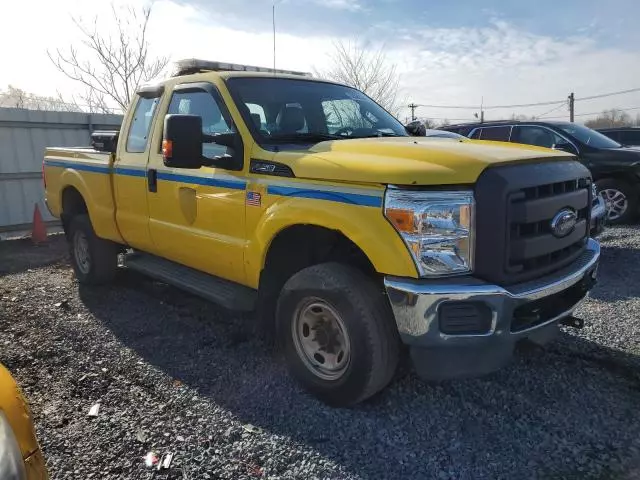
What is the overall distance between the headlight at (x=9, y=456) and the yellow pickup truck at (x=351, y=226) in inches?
65.1

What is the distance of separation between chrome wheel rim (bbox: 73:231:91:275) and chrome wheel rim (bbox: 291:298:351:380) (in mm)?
3389

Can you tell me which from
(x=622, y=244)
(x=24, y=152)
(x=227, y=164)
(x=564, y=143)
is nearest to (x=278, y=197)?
(x=227, y=164)

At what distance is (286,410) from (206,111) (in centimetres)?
223

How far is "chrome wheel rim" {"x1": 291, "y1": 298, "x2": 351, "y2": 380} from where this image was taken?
2979 millimetres

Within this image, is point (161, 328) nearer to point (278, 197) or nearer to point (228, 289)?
point (228, 289)

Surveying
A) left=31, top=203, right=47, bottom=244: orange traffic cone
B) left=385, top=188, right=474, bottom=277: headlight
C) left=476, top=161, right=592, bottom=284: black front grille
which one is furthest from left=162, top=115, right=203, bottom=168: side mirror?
left=31, top=203, right=47, bottom=244: orange traffic cone

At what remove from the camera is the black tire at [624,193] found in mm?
8188

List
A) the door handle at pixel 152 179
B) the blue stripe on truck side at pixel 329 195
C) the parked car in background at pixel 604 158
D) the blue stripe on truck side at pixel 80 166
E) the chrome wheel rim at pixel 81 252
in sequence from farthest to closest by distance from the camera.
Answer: the parked car in background at pixel 604 158 < the chrome wheel rim at pixel 81 252 < the blue stripe on truck side at pixel 80 166 < the door handle at pixel 152 179 < the blue stripe on truck side at pixel 329 195

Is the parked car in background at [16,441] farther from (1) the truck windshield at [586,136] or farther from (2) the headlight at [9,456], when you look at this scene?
(1) the truck windshield at [586,136]

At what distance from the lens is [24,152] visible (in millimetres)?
9289

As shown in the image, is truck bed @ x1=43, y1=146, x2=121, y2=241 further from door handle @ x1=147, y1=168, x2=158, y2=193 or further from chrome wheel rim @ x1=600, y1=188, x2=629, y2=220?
chrome wheel rim @ x1=600, y1=188, x2=629, y2=220

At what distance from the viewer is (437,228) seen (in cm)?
251

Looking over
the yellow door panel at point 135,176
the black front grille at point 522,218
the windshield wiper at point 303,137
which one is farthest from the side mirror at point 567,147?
the yellow door panel at point 135,176

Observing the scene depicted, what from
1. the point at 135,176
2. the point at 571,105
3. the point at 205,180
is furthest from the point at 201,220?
the point at 571,105
